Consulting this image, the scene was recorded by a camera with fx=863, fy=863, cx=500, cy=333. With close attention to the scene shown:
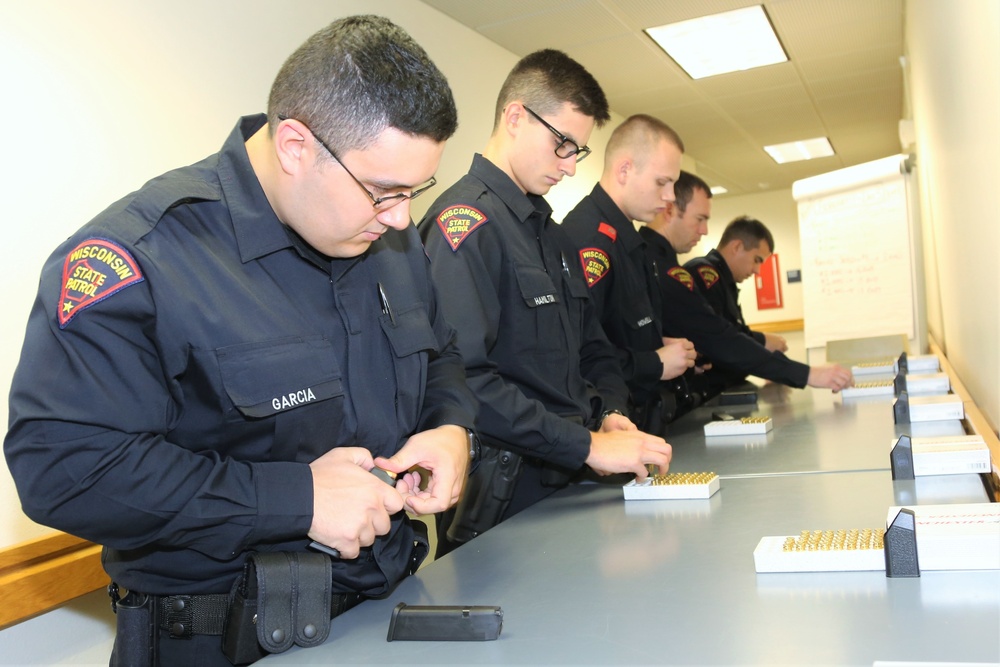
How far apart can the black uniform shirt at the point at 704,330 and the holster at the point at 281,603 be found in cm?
267

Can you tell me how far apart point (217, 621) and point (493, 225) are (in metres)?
1.13

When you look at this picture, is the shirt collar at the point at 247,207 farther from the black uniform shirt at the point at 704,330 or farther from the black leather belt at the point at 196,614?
the black uniform shirt at the point at 704,330

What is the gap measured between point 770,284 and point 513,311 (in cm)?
1062

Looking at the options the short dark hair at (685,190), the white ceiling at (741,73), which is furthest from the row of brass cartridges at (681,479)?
the white ceiling at (741,73)

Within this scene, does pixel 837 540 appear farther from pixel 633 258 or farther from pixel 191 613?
pixel 633 258

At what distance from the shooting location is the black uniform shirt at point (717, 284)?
4.69 m

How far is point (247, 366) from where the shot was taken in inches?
46.1

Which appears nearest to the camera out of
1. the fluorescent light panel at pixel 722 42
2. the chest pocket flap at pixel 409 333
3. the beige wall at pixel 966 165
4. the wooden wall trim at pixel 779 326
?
the chest pocket flap at pixel 409 333

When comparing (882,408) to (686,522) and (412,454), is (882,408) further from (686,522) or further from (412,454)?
(412,454)

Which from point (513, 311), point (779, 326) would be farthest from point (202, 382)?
point (779, 326)

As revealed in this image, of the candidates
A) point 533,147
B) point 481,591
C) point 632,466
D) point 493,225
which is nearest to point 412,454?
point 481,591

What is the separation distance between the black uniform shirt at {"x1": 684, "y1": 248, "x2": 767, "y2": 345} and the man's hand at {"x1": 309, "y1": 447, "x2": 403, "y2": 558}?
361cm

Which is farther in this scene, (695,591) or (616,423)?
(616,423)

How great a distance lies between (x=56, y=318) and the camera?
104 cm
